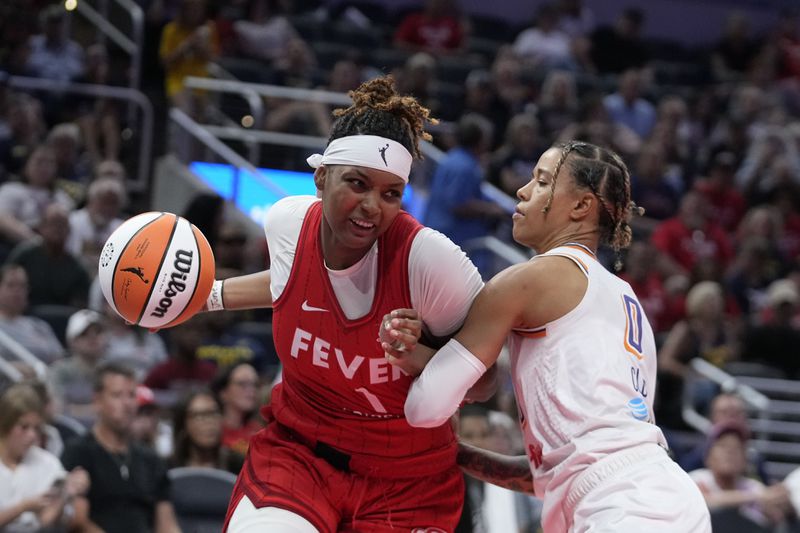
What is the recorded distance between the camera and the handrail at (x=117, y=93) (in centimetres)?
1054

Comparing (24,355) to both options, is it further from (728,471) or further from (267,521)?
(728,471)

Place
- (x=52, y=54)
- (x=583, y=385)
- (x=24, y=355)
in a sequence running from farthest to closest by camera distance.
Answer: (x=52, y=54), (x=24, y=355), (x=583, y=385)

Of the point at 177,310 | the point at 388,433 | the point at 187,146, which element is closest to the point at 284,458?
the point at 388,433

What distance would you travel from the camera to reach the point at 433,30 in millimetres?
13438

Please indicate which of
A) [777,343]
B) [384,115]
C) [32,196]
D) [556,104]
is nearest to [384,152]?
[384,115]

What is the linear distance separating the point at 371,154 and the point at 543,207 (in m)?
0.56

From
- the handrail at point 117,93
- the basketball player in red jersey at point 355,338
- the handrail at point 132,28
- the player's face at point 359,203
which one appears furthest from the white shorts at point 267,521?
the handrail at point 132,28

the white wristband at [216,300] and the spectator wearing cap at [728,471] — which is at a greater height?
the white wristband at [216,300]

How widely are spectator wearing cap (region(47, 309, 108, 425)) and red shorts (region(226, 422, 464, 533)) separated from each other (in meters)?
3.64

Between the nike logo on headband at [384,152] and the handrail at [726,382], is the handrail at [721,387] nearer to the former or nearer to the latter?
the handrail at [726,382]

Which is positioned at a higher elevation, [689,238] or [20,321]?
[689,238]

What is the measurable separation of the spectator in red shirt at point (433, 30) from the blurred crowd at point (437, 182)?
0.06 ft

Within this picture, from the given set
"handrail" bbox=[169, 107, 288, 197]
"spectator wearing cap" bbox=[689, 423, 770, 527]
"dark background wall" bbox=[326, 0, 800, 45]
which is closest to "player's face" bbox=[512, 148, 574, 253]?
"spectator wearing cap" bbox=[689, 423, 770, 527]

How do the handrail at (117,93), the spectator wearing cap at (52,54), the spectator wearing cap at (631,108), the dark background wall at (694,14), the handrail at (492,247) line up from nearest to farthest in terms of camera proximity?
the handrail at (492,247)
the handrail at (117,93)
the spectator wearing cap at (52,54)
the spectator wearing cap at (631,108)
the dark background wall at (694,14)
